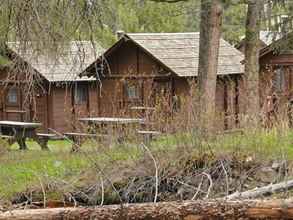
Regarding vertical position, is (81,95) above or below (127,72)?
below

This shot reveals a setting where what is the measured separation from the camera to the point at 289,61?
28469 mm

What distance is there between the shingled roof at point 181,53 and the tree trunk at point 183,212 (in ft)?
72.8

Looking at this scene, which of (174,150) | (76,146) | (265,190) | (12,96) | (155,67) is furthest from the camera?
(12,96)

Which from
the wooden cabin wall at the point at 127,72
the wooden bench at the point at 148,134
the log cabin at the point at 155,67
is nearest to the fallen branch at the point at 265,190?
the wooden bench at the point at 148,134

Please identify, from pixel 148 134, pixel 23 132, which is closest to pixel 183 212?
pixel 148 134

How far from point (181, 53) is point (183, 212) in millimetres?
24438

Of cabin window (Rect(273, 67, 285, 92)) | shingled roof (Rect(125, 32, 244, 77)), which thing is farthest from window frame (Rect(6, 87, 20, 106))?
cabin window (Rect(273, 67, 285, 92))

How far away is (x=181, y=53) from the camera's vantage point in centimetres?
3006

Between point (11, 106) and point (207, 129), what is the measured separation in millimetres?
24720

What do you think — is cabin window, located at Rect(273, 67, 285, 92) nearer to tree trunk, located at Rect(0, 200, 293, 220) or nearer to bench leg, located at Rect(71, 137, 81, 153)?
bench leg, located at Rect(71, 137, 81, 153)

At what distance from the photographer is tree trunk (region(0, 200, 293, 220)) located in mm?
5832

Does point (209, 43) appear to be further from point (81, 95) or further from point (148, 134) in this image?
point (81, 95)

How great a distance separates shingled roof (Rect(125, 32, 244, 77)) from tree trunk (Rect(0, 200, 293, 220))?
2218cm

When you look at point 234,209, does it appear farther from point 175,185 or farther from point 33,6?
point 175,185
